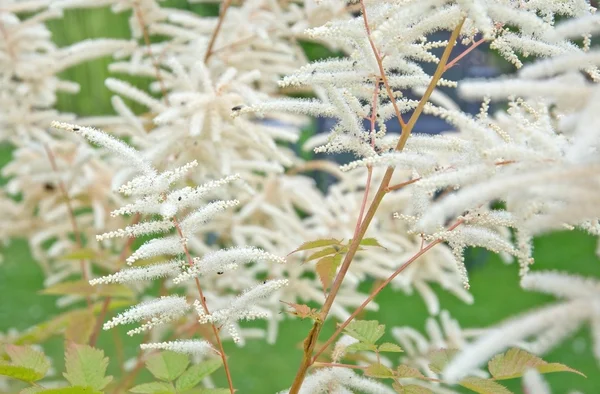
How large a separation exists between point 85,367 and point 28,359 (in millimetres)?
74

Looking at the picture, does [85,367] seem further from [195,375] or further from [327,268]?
[327,268]

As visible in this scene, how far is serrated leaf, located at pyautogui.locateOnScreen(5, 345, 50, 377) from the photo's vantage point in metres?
0.75

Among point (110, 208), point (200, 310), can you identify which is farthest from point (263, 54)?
point (200, 310)

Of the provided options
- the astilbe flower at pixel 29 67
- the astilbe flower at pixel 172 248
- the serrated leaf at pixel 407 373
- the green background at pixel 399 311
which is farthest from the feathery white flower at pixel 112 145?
the green background at pixel 399 311

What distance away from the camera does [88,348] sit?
762 mm

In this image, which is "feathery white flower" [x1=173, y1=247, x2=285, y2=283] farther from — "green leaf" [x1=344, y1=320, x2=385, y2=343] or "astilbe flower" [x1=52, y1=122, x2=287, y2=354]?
"green leaf" [x1=344, y1=320, x2=385, y2=343]

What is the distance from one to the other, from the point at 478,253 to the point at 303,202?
207cm

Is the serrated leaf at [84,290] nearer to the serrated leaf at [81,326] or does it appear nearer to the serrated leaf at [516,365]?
the serrated leaf at [81,326]

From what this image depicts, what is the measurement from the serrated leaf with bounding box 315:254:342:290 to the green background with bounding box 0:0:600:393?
52.2 inches

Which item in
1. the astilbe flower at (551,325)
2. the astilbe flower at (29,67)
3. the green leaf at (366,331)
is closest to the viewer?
the astilbe flower at (551,325)

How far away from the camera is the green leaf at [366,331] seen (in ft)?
2.40

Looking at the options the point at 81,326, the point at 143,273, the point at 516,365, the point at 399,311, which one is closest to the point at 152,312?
the point at 143,273

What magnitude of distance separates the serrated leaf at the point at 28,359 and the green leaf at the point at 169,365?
11 centimetres

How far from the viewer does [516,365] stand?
2.25 feet
